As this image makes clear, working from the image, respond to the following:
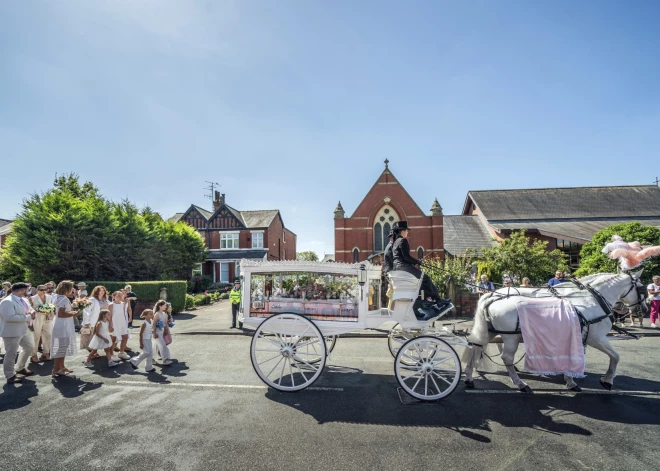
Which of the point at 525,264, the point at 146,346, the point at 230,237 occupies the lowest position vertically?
the point at 146,346

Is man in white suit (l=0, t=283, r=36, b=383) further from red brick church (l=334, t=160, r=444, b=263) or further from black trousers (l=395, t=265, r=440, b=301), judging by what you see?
red brick church (l=334, t=160, r=444, b=263)

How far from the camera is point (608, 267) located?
14883mm

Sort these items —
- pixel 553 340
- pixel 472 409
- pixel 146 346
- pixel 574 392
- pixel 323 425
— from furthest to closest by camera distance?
1. pixel 146 346
2. pixel 574 392
3. pixel 553 340
4. pixel 472 409
5. pixel 323 425

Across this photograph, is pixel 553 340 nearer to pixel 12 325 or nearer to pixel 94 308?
pixel 94 308

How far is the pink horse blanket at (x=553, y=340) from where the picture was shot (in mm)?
4793

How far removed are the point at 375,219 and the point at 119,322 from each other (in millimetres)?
22645

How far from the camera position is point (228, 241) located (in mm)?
35188

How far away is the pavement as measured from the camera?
137 inches

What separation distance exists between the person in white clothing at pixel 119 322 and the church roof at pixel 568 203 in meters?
28.2

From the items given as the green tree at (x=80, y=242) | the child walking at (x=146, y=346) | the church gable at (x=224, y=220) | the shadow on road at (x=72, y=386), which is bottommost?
the shadow on road at (x=72, y=386)

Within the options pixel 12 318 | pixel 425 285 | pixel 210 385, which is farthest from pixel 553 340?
pixel 12 318

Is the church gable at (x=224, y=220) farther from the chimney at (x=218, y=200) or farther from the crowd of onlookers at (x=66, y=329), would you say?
the crowd of onlookers at (x=66, y=329)

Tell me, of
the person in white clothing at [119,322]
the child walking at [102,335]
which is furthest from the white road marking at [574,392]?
the person in white clothing at [119,322]

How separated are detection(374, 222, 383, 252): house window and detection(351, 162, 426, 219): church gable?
1073mm
